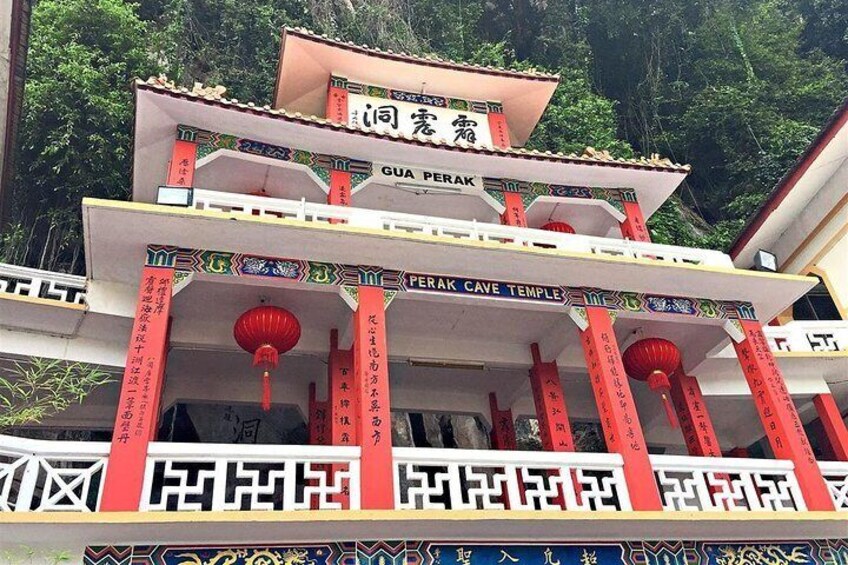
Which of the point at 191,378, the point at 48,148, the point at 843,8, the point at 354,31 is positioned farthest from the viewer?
the point at 843,8

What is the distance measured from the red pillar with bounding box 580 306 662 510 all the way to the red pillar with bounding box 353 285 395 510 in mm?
2379

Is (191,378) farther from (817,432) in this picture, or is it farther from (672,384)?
(817,432)

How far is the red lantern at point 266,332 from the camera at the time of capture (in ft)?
24.8

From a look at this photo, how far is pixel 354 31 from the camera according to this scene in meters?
19.8

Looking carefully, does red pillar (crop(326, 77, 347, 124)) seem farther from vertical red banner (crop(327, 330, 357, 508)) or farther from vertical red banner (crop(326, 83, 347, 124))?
vertical red banner (crop(327, 330, 357, 508))

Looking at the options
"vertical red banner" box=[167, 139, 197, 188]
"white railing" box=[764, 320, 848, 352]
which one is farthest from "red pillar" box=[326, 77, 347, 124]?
"white railing" box=[764, 320, 848, 352]

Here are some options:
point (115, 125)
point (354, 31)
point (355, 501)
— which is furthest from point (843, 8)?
point (355, 501)

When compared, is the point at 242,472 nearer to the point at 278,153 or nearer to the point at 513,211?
the point at 278,153

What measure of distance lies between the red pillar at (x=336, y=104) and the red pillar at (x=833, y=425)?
27.7ft

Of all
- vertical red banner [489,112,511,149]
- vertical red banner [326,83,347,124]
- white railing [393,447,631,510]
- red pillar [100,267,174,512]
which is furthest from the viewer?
vertical red banner [489,112,511,149]

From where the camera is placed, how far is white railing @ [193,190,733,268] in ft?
26.0

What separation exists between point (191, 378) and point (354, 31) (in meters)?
13.5

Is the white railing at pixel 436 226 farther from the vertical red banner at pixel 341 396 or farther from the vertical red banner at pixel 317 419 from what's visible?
the vertical red banner at pixel 317 419

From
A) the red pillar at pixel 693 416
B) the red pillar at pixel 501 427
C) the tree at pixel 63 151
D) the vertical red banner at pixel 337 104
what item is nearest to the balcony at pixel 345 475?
the red pillar at pixel 693 416
